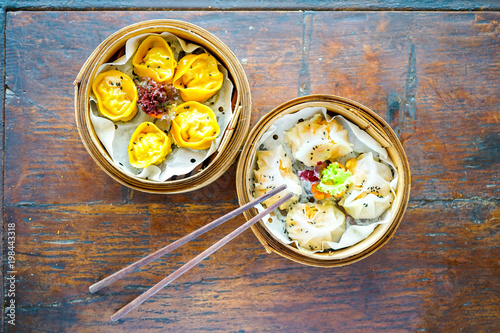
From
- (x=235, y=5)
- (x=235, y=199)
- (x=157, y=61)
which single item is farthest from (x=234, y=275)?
(x=235, y=5)

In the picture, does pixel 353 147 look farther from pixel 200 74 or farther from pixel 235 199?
pixel 200 74

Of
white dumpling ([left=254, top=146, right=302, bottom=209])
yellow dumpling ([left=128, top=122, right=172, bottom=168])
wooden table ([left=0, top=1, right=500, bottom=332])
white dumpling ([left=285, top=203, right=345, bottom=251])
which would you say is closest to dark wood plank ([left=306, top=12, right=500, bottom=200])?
wooden table ([left=0, top=1, right=500, bottom=332])

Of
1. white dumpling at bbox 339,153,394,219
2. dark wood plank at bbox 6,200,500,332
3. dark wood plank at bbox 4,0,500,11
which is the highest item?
dark wood plank at bbox 4,0,500,11

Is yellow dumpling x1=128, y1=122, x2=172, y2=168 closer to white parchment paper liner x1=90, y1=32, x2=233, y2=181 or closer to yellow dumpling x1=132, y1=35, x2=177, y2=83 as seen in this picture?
white parchment paper liner x1=90, y1=32, x2=233, y2=181

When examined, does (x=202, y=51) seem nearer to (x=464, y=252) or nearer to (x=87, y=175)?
(x=87, y=175)

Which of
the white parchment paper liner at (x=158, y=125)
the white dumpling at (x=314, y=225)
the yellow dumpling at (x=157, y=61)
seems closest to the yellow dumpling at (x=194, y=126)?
the white parchment paper liner at (x=158, y=125)

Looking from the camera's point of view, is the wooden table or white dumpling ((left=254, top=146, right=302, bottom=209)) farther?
the wooden table
